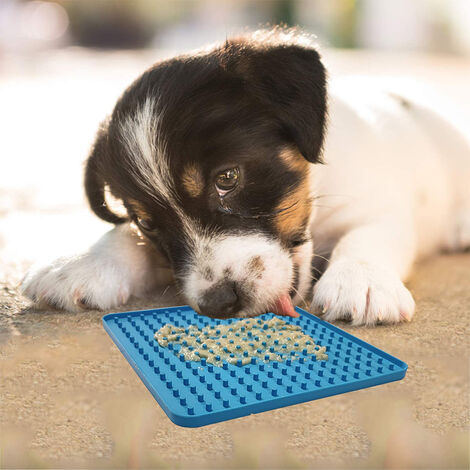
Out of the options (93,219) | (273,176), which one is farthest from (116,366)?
(93,219)

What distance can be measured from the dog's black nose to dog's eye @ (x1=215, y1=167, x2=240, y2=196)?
1.17ft

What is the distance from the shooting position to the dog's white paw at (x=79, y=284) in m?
2.73

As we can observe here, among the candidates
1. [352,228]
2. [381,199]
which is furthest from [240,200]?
[381,199]

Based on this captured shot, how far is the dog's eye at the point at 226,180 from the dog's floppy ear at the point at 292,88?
1.14 ft

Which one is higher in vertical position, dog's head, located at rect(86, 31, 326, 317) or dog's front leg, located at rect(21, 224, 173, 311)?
dog's head, located at rect(86, 31, 326, 317)

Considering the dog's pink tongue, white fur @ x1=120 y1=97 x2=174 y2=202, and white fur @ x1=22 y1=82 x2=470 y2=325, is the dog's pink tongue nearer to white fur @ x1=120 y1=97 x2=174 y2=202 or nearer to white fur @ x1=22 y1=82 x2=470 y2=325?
white fur @ x1=22 y1=82 x2=470 y2=325

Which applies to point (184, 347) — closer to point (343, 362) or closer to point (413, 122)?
point (343, 362)

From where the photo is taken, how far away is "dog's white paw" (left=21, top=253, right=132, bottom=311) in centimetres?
273

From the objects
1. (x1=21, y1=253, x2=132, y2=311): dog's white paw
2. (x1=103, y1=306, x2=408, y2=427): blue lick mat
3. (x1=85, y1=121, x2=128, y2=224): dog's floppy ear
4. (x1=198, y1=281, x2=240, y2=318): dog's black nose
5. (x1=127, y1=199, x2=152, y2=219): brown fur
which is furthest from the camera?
(x1=85, y1=121, x2=128, y2=224): dog's floppy ear

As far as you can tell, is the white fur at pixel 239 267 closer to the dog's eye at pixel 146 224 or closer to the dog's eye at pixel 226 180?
the dog's eye at pixel 226 180

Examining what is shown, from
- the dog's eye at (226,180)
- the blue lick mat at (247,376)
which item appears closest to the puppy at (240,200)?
the dog's eye at (226,180)

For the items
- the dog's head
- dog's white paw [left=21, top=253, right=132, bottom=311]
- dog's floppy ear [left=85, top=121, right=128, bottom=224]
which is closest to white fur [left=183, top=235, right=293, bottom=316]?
the dog's head

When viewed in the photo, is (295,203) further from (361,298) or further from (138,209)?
(138,209)

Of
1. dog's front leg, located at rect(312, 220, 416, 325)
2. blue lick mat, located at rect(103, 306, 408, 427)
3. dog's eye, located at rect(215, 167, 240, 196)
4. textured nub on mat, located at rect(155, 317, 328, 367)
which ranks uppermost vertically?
dog's eye, located at rect(215, 167, 240, 196)
